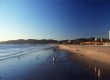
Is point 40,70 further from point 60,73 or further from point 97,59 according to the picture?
point 97,59

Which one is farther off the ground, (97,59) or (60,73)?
(97,59)

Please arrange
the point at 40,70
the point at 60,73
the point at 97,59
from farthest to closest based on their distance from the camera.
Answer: the point at 97,59 → the point at 40,70 → the point at 60,73

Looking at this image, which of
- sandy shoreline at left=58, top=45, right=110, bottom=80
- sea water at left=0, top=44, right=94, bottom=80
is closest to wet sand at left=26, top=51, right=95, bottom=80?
sea water at left=0, top=44, right=94, bottom=80

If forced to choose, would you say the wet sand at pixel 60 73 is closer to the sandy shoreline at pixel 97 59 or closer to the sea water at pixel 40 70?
the sea water at pixel 40 70

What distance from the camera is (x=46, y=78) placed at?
19203mm

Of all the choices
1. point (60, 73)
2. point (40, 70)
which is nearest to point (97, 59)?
point (40, 70)

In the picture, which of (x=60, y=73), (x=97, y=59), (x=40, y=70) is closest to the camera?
(x=60, y=73)

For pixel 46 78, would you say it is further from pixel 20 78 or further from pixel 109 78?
pixel 109 78

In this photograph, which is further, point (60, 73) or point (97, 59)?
point (97, 59)

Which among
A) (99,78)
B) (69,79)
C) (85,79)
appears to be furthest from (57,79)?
(99,78)

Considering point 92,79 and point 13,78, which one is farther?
point 13,78

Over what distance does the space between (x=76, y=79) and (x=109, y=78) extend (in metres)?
2.84

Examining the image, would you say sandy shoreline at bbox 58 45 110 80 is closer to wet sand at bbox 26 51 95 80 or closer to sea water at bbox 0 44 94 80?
wet sand at bbox 26 51 95 80

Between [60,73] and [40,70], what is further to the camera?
[40,70]
